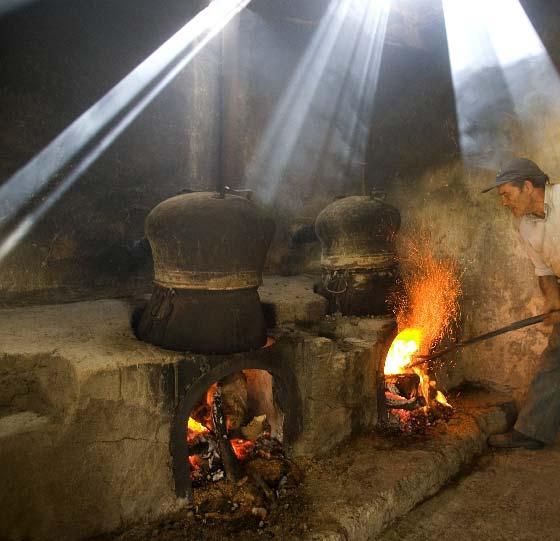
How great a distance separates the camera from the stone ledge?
2.84m

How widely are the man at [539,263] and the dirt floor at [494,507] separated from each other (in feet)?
0.84

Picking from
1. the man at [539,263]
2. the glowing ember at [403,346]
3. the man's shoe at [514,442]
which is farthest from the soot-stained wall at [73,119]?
the man's shoe at [514,442]

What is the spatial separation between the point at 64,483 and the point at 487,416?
4.05m

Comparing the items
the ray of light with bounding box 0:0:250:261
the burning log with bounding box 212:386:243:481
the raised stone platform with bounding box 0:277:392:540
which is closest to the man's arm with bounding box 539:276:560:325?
the raised stone platform with bounding box 0:277:392:540

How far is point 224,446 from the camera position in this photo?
3398 millimetres

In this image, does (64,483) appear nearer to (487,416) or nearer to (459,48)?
(487,416)

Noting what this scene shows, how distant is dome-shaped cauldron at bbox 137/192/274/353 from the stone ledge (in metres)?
1.27

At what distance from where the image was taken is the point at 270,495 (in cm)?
308

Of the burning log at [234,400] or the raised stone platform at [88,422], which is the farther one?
the burning log at [234,400]

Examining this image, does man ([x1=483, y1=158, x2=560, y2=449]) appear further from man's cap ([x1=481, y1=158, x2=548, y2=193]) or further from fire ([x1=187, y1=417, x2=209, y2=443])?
fire ([x1=187, y1=417, x2=209, y2=443])

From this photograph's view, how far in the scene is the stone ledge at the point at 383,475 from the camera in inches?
112

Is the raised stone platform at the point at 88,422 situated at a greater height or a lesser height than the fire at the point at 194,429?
greater

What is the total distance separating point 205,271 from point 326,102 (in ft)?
17.9

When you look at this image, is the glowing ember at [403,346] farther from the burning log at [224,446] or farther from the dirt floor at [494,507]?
the burning log at [224,446]
